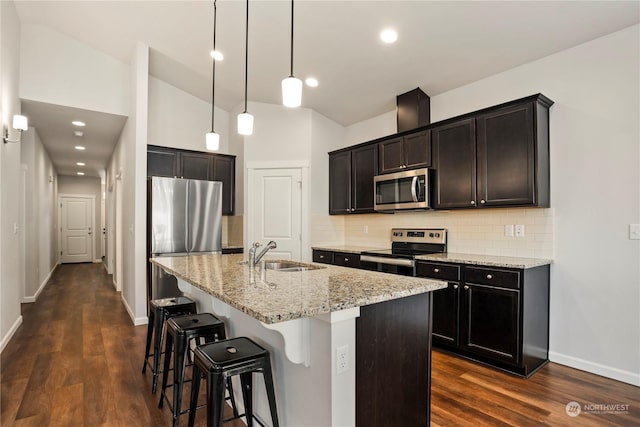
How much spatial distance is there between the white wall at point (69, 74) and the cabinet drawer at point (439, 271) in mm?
4216

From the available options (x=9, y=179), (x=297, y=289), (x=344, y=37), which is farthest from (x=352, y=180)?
(x=9, y=179)

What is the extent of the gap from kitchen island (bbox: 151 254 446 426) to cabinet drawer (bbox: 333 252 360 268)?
2117 mm

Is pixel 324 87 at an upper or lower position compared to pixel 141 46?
lower

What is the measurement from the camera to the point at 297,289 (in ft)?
5.06

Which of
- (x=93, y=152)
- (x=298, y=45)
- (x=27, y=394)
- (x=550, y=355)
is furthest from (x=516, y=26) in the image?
(x=93, y=152)

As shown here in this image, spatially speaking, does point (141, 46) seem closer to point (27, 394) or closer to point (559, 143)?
point (27, 394)

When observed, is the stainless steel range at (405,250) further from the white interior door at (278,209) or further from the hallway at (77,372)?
the hallway at (77,372)

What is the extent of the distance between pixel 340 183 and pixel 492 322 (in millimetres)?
2701

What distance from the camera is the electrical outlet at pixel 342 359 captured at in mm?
1381

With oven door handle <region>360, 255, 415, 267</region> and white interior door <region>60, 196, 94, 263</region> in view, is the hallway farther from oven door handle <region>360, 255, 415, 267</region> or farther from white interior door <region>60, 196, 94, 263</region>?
white interior door <region>60, 196, 94, 263</region>

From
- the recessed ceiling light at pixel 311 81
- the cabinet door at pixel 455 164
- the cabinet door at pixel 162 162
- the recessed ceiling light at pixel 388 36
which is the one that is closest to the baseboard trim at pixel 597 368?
the cabinet door at pixel 455 164

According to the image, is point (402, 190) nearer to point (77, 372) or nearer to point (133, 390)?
point (133, 390)

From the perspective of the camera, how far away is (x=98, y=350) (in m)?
3.26

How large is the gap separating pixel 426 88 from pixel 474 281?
86.1 inches
